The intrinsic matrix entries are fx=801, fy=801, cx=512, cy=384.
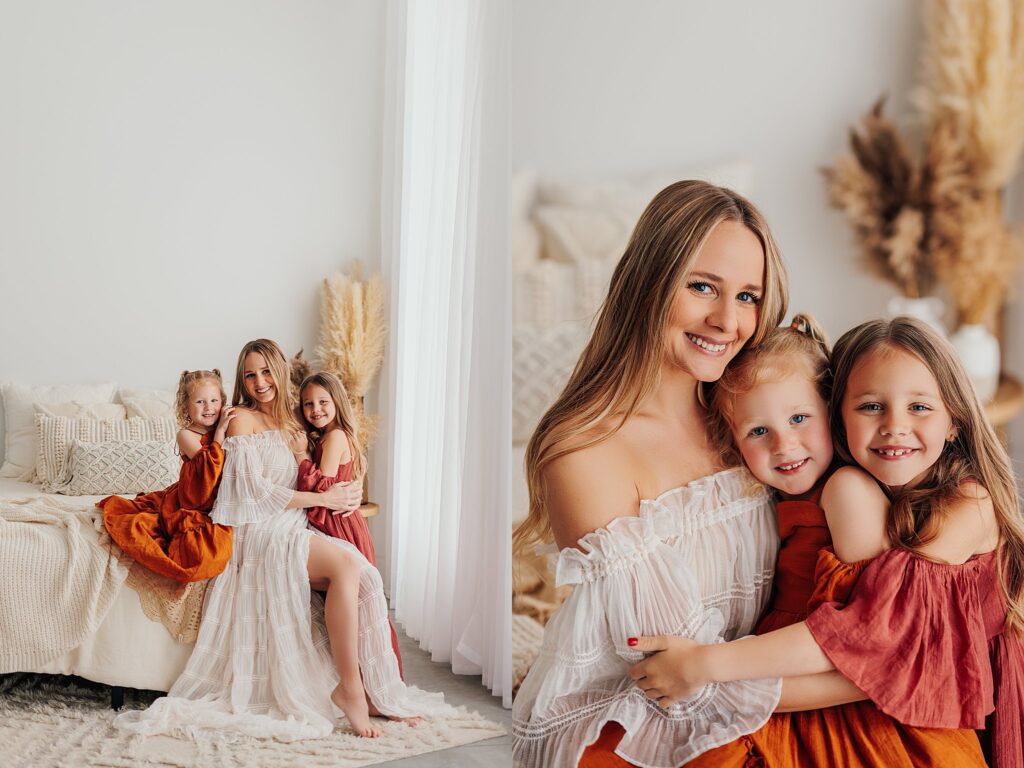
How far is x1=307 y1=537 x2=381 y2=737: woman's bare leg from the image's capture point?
2.14 metres

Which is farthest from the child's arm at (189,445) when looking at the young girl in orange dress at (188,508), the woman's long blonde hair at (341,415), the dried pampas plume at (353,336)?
the dried pampas plume at (353,336)

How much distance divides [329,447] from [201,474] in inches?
12.8

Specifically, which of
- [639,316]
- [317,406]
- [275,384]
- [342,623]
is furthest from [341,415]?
[639,316]

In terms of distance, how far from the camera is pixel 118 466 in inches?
79.7

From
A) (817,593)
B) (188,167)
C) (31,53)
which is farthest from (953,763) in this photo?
(31,53)

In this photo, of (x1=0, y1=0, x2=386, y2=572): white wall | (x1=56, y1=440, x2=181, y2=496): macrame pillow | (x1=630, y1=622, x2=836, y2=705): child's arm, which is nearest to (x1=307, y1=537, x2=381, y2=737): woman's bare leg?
(x1=56, y1=440, x2=181, y2=496): macrame pillow

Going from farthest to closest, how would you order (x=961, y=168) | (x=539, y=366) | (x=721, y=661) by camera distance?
(x=539, y=366), (x=721, y=661), (x=961, y=168)

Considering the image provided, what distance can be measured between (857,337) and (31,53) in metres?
2.20

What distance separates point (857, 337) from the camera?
57 cm

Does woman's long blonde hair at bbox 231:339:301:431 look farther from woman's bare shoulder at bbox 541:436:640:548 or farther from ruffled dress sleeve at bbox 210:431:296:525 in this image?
woman's bare shoulder at bbox 541:436:640:548

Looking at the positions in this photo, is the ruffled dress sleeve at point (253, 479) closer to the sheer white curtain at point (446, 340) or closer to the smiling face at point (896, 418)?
the sheer white curtain at point (446, 340)

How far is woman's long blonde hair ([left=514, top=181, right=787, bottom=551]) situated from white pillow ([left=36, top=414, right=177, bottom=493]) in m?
1.60

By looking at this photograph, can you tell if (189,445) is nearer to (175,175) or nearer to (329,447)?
(329,447)

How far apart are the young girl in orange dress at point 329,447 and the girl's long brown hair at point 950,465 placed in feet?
5.69
